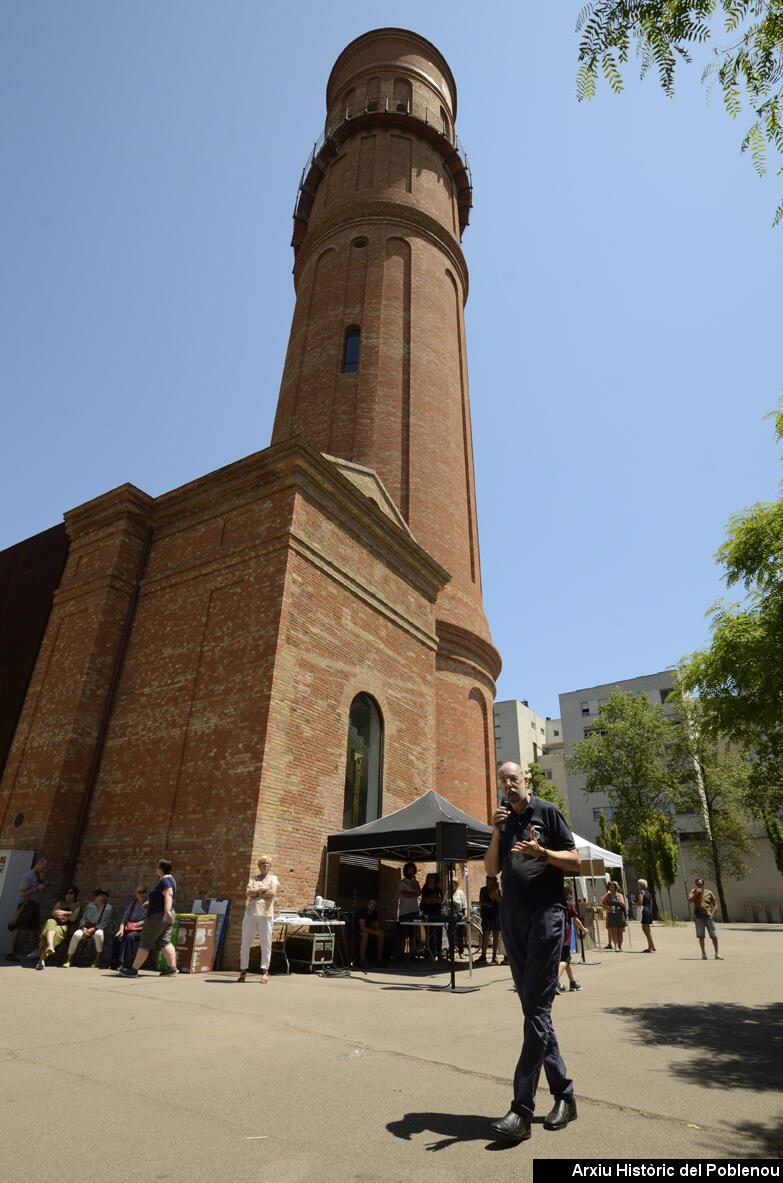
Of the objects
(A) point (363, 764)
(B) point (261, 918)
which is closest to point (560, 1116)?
(B) point (261, 918)

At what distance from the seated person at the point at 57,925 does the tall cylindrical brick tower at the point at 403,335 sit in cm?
832

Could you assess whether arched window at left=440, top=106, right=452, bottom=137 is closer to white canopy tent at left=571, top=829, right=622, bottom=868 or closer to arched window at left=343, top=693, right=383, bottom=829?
arched window at left=343, top=693, right=383, bottom=829

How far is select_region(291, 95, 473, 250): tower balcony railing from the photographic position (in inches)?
976

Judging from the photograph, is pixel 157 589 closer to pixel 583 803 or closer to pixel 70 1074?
pixel 70 1074

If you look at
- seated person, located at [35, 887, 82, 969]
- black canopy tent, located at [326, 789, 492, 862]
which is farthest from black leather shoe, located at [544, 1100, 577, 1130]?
seated person, located at [35, 887, 82, 969]

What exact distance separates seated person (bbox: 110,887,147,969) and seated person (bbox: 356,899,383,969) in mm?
3342

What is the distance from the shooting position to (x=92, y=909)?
396 inches

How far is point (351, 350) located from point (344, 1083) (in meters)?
19.9

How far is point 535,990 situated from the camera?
3178 millimetres

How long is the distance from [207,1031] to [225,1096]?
174 cm

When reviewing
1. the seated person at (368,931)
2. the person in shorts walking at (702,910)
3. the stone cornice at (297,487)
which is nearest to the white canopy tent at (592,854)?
the person in shorts walking at (702,910)

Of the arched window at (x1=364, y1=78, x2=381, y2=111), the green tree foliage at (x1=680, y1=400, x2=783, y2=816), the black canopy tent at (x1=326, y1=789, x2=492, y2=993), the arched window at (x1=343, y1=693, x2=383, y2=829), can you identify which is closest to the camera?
the green tree foliage at (x1=680, y1=400, x2=783, y2=816)

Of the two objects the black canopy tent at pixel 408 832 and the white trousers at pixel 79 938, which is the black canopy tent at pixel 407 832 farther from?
the white trousers at pixel 79 938

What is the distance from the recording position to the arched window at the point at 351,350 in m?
20.4
